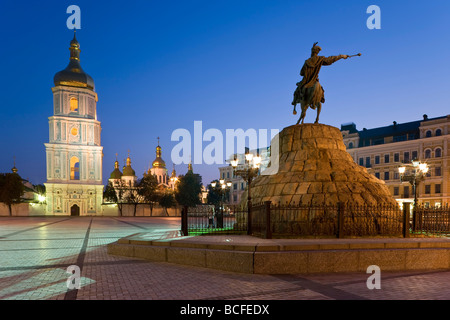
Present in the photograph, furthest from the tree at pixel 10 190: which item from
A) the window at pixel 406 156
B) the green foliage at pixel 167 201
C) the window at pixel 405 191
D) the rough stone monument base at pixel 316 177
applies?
the window at pixel 406 156

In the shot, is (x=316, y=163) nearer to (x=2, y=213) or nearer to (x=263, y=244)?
(x=263, y=244)

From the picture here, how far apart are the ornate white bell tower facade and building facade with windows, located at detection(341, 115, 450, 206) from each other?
4594 cm

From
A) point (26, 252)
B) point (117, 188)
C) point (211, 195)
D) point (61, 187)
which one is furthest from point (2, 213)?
point (26, 252)

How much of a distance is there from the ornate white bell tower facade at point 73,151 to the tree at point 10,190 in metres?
4.53

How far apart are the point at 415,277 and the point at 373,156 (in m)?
45.2

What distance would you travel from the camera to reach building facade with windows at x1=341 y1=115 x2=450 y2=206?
41469 mm

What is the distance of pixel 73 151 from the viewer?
5969 cm

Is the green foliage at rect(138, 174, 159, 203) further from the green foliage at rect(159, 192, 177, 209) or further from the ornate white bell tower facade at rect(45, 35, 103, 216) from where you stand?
the ornate white bell tower facade at rect(45, 35, 103, 216)

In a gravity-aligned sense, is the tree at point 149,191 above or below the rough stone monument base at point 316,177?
below

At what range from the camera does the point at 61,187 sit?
188 feet

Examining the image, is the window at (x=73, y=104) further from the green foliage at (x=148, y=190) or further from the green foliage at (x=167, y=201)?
the green foliage at (x=167, y=201)

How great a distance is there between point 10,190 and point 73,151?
1212 centimetres

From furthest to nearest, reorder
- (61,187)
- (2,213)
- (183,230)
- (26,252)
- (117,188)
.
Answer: (117,188)
(61,187)
(2,213)
(183,230)
(26,252)

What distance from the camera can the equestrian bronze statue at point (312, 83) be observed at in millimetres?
13625
